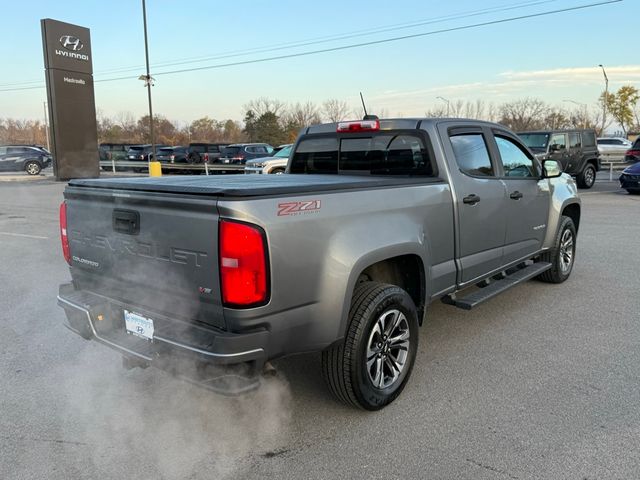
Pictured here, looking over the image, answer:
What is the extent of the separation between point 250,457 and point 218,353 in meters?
0.68

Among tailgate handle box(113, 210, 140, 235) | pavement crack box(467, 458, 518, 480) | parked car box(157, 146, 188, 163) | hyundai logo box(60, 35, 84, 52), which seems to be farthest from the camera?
parked car box(157, 146, 188, 163)

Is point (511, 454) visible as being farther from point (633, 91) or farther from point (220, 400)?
point (633, 91)

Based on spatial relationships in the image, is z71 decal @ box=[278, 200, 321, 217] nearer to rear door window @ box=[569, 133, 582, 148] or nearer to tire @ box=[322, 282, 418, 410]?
tire @ box=[322, 282, 418, 410]

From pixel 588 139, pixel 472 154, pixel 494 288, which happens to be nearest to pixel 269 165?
pixel 588 139

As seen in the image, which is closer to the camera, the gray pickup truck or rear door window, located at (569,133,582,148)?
the gray pickup truck

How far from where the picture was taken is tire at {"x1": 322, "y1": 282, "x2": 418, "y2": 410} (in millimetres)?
3070

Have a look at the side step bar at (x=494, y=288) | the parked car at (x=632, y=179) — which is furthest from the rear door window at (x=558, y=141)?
the side step bar at (x=494, y=288)

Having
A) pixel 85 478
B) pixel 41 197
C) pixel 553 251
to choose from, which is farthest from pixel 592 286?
pixel 41 197

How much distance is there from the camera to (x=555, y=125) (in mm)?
57750

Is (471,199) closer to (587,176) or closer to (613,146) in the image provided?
(587,176)

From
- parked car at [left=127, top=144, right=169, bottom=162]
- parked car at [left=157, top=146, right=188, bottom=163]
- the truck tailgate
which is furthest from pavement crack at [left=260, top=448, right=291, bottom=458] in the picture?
parked car at [left=127, top=144, right=169, bottom=162]

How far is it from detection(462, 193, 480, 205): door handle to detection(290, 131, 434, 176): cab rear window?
1.12ft

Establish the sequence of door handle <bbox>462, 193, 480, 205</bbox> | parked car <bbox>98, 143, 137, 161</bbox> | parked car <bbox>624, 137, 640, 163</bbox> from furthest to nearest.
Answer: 1. parked car <bbox>98, 143, 137, 161</bbox>
2. parked car <bbox>624, 137, 640, 163</bbox>
3. door handle <bbox>462, 193, 480, 205</bbox>

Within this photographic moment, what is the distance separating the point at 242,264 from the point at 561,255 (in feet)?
15.4
